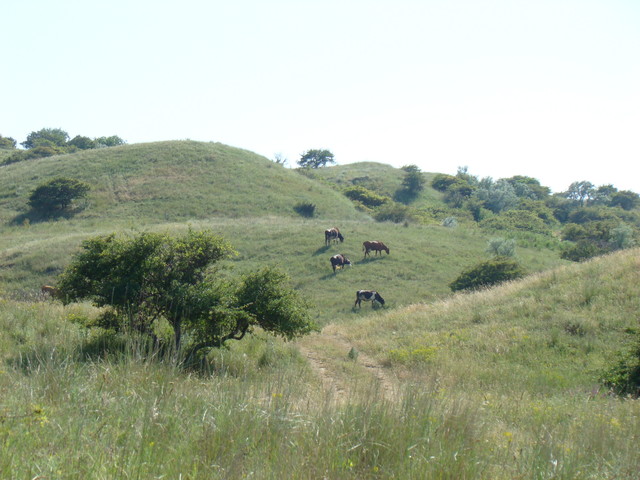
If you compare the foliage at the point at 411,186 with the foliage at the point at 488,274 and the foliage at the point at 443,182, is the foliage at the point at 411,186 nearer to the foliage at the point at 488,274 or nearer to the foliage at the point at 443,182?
the foliage at the point at 443,182

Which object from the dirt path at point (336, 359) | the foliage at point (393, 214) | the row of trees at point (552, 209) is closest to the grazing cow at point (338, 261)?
the dirt path at point (336, 359)

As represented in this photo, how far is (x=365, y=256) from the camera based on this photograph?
35.5 metres

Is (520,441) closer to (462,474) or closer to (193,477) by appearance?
(462,474)

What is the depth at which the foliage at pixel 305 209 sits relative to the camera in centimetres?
5544

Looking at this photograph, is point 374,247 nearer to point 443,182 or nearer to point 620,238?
point 620,238

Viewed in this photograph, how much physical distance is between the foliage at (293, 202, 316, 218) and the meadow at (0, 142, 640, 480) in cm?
1746

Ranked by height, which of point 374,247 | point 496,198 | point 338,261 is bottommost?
point 338,261

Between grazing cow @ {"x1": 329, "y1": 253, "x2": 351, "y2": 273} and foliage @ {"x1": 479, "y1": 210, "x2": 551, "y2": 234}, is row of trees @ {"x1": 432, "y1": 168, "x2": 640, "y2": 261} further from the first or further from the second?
grazing cow @ {"x1": 329, "y1": 253, "x2": 351, "y2": 273}

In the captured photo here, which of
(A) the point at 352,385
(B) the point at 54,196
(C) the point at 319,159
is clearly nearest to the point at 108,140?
(C) the point at 319,159

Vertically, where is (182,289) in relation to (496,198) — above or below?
below

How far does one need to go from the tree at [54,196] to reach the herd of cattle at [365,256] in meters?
27.9

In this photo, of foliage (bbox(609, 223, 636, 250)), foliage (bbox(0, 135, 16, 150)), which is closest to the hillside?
foliage (bbox(609, 223, 636, 250))

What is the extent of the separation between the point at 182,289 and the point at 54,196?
45.9 meters

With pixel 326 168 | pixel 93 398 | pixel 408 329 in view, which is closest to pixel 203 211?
pixel 408 329
